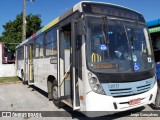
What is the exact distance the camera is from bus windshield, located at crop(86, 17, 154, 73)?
503 centimetres

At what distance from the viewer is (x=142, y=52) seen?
5.80m

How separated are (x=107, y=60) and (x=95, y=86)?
0.68 metres

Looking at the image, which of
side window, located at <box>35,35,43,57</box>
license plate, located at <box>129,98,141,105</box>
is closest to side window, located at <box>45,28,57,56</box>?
side window, located at <box>35,35,43,57</box>

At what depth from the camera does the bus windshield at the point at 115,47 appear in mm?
5031

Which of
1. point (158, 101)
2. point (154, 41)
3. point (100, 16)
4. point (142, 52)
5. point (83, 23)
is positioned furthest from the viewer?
point (154, 41)

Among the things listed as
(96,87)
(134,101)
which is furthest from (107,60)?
(134,101)

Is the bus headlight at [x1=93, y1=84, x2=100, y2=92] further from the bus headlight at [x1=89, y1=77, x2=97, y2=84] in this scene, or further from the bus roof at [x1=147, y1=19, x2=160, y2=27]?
the bus roof at [x1=147, y1=19, x2=160, y2=27]

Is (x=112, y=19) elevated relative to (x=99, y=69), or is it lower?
elevated

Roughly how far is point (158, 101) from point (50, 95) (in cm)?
368

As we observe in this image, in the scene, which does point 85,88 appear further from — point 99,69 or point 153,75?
point 153,75

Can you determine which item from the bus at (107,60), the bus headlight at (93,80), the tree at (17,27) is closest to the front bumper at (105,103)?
the bus at (107,60)

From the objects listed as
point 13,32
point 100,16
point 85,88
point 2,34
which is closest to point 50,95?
point 85,88

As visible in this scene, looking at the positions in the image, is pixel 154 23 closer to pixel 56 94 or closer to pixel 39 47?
pixel 56 94

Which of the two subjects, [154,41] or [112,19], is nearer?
[112,19]
